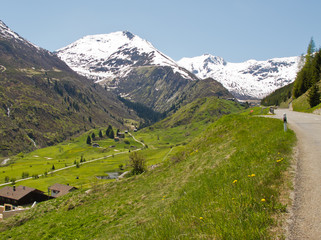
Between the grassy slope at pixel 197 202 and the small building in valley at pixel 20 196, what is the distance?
271ft

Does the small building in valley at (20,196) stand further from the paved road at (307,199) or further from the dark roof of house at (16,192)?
the paved road at (307,199)

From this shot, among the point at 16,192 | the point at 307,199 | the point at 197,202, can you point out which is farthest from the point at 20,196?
the point at 307,199

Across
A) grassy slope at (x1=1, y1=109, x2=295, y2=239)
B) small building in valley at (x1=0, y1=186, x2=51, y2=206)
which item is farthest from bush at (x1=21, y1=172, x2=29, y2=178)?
grassy slope at (x1=1, y1=109, x2=295, y2=239)

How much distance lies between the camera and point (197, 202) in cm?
1153

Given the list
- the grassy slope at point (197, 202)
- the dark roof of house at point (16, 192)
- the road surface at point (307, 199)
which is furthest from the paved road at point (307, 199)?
the dark roof of house at point (16, 192)

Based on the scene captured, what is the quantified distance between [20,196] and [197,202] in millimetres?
106300

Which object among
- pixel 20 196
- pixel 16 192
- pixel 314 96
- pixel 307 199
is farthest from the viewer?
pixel 16 192

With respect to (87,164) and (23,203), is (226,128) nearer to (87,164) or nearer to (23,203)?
(23,203)

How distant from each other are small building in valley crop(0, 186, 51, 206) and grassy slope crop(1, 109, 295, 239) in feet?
271

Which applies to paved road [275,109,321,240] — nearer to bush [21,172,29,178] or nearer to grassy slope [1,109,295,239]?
grassy slope [1,109,295,239]

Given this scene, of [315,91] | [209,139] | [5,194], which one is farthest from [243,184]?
[5,194]

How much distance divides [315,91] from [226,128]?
5152 cm

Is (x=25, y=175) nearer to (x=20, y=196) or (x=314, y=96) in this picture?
(x=20, y=196)

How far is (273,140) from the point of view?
17.5 meters
